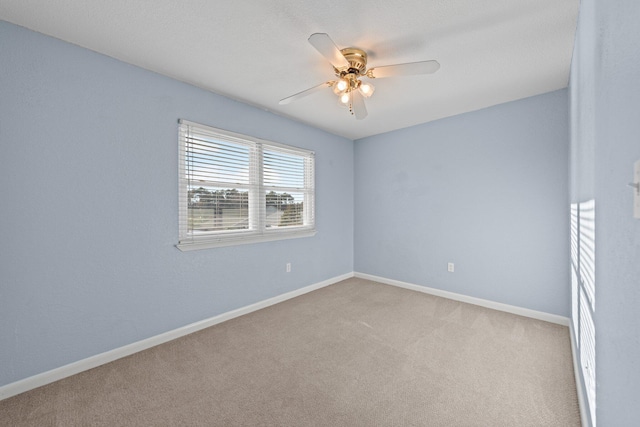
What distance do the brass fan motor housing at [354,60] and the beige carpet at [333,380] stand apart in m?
2.31

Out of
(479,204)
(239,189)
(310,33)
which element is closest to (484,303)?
(479,204)

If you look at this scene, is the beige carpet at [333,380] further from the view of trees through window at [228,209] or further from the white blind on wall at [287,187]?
the white blind on wall at [287,187]

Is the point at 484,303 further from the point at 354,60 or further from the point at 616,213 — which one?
the point at 354,60

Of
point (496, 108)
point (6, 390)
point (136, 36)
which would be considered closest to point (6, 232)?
point (6, 390)

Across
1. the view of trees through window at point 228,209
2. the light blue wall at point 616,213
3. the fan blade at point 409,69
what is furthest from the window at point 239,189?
the light blue wall at point 616,213

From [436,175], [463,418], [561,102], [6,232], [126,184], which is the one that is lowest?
[463,418]

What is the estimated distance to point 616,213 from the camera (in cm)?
79

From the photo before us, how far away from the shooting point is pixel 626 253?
69 cm

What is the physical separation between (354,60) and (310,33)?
0.39 meters

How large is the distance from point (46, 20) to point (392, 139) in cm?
379

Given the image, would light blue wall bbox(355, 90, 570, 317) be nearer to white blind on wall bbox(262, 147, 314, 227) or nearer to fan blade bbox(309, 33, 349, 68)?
white blind on wall bbox(262, 147, 314, 227)

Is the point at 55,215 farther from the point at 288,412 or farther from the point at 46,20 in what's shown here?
the point at 288,412

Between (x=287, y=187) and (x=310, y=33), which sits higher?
(x=310, y=33)

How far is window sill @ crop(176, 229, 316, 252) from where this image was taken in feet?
8.52
